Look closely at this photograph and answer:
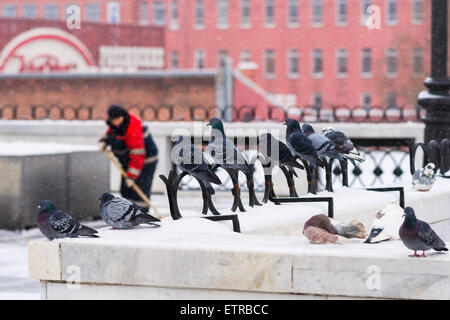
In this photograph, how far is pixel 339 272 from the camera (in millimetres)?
5605

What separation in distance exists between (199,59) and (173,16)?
4.19 metres

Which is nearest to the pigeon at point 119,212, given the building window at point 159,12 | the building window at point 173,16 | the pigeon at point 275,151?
the pigeon at point 275,151

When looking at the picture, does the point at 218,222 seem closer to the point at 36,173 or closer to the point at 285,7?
the point at 36,173

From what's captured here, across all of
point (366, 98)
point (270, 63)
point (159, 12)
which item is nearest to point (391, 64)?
point (366, 98)

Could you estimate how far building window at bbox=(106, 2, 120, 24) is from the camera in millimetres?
85000

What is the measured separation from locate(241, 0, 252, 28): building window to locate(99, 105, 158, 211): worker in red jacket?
69.1m

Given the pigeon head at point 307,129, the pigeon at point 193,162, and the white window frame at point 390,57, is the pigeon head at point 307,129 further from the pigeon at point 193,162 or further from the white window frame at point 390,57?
the white window frame at point 390,57

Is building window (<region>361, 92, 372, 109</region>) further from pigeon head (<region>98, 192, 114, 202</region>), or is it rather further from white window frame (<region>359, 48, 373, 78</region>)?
pigeon head (<region>98, 192, 114, 202</region>)

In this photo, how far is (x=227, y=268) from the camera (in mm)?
5812

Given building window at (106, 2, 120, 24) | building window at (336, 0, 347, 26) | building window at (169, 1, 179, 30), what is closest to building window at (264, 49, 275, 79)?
building window at (336, 0, 347, 26)

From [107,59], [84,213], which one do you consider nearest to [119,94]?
[107,59]

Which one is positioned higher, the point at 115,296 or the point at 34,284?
the point at 115,296

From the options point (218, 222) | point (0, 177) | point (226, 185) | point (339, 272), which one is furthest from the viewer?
point (226, 185)
